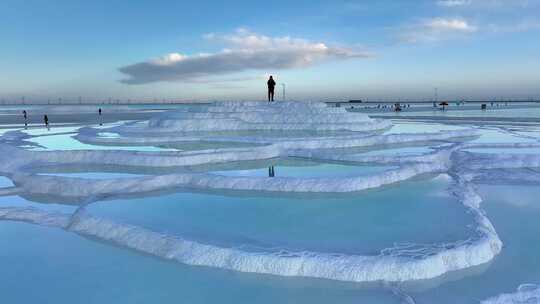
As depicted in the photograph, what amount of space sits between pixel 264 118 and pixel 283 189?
15707 mm

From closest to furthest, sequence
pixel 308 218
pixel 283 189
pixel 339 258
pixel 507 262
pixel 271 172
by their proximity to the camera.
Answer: pixel 339 258 < pixel 507 262 < pixel 308 218 < pixel 283 189 < pixel 271 172

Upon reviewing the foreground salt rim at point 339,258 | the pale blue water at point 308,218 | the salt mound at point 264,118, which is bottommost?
the foreground salt rim at point 339,258

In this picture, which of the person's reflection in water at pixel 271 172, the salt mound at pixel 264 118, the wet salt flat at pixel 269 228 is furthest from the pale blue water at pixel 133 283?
the salt mound at pixel 264 118

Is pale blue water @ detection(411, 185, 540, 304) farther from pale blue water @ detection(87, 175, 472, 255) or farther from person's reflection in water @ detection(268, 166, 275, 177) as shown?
person's reflection in water @ detection(268, 166, 275, 177)

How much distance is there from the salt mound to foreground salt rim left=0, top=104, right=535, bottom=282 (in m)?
5.62

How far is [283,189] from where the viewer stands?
376 inches

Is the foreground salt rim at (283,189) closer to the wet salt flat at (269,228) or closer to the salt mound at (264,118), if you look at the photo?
the wet salt flat at (269,228)

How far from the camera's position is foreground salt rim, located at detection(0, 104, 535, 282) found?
549cm

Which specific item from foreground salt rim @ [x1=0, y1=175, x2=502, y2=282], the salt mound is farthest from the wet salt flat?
the salt mound

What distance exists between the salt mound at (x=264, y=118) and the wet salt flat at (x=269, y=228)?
10.1 m

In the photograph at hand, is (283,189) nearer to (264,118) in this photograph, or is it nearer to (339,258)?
(339,258)

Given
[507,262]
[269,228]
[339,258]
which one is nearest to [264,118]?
[269,228]

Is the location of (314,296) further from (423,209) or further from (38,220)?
(38,220)

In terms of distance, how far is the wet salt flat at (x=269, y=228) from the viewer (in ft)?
Answer: 16.8
